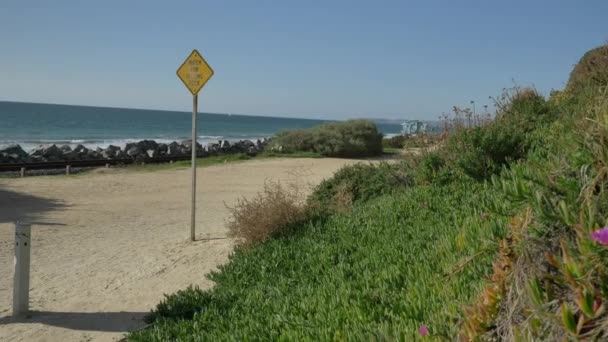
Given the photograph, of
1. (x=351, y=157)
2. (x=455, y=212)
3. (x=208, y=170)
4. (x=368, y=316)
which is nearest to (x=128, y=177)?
(x=208, y=170)

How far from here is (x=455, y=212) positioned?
5160 millimetres

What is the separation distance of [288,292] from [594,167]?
247cm

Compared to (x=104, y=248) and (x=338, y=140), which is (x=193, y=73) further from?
(x=338, y=140)

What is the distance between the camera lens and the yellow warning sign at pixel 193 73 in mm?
9758

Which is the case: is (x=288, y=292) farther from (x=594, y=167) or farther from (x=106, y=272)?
(x=106, y=272)

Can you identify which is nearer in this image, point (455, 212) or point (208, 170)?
point (455, 212)

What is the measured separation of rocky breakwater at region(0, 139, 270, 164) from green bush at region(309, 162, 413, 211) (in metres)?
18.5

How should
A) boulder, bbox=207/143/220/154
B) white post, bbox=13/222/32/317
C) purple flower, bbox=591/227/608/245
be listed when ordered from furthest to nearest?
boulder, bbox=207/143/220/154 → white post, bbox=13/222/32/317 → purple flower, bbox=591/227/608/245

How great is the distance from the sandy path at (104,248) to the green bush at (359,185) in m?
1.88

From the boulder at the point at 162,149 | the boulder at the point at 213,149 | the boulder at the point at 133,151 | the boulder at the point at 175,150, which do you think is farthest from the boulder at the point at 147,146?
the boulder at the point at 213,149

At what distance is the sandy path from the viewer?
5.97 meters

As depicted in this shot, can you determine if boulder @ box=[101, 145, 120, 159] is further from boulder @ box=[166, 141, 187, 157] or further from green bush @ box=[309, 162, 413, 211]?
green bush @ box=[309, 162, 413, 211]

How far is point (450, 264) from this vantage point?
11.0 ft

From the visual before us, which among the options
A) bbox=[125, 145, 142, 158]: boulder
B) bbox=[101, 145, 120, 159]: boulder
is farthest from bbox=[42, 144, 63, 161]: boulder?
bbox=[125, 145, 142, 158]: boulder
